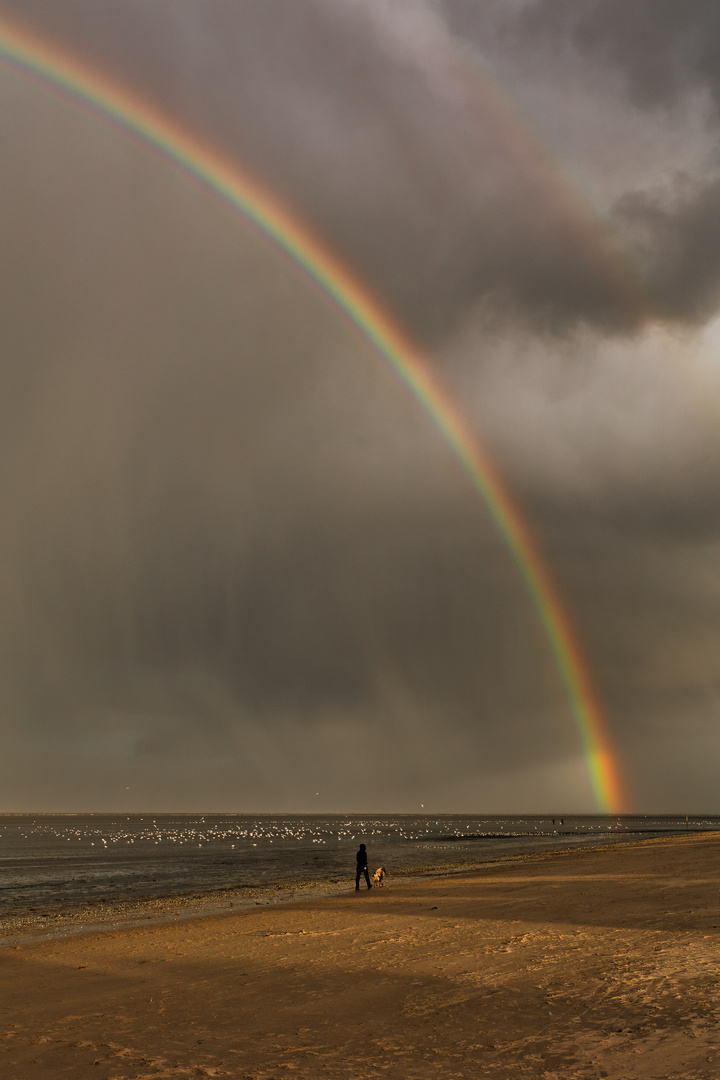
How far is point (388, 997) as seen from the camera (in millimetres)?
12211

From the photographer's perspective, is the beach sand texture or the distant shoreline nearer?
the beach sand texture

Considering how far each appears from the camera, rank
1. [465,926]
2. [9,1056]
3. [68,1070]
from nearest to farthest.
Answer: [68,1070]
[9,1056]
[465,926]

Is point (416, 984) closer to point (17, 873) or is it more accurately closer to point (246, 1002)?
point (246, 1002)

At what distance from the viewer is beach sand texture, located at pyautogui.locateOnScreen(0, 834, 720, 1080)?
8953 mm

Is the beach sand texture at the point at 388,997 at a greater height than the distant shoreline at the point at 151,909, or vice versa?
the beach sand texture at the point at 388,997

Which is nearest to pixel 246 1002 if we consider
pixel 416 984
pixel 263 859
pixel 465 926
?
pixel 416 984

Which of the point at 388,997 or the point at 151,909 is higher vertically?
the point at 388,997

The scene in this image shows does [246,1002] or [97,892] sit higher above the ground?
[246,1002]

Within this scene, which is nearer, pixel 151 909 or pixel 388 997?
pixel 388 997

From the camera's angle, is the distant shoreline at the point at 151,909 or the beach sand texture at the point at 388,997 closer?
the beach sand texture at the point at 388,997

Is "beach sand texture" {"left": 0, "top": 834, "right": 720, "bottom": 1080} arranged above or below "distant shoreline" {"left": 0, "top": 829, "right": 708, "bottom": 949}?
above

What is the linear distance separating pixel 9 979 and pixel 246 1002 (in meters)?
6.51

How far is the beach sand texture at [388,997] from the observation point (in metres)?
8.95

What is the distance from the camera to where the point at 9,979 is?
637 inches
